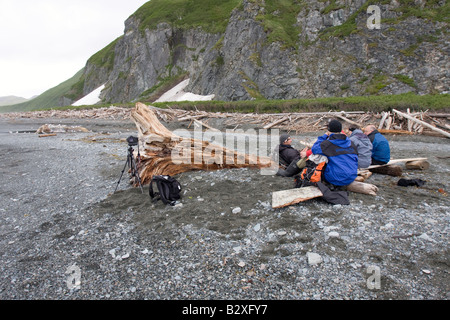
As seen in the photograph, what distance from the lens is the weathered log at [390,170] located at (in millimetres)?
7757

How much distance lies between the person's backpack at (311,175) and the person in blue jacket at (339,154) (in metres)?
0.26

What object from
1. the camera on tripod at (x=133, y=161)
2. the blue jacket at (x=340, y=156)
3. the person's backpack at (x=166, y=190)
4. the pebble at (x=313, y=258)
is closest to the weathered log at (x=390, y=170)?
the blue jacket at (x=340, y=156)

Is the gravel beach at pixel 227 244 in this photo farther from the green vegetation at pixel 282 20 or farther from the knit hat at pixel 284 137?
the green vegetation at pixel 282 20

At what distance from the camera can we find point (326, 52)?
3772 cm

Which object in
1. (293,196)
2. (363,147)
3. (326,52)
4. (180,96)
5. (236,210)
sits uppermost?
(326,52)

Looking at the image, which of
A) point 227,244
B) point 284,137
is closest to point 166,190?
point 227,244

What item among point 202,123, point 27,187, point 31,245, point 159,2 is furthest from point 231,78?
point 159,2

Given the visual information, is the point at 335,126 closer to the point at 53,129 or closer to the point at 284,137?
the point at 284,137

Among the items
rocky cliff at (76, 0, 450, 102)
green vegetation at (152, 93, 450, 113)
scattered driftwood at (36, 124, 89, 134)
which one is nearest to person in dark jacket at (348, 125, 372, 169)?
green vegetation at (152, 93, 450, 113)

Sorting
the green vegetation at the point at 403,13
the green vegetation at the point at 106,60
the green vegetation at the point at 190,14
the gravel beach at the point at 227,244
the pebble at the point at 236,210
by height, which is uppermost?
the green vegetation at the point at 190,14

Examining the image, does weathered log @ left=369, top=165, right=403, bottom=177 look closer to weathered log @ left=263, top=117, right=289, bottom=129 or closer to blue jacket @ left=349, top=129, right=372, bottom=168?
blue jacket @ left=349, top=129, right=372, bottom=168

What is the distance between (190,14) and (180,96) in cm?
3219

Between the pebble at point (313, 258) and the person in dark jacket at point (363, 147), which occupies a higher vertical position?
the person in dark jacket at point (363, 147)

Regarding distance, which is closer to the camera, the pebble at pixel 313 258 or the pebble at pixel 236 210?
the pebble at pixel 313 258
